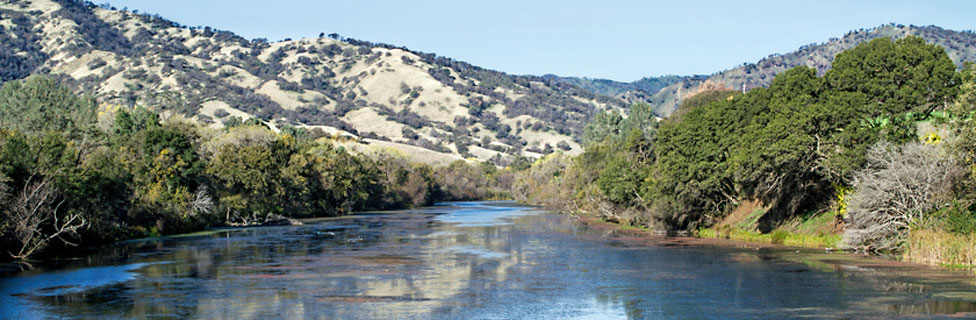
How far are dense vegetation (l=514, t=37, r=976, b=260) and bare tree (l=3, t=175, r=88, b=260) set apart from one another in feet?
127

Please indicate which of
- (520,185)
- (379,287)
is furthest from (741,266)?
(520,185)

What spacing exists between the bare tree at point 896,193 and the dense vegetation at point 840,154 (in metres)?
0.07

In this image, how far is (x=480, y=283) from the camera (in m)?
38.2

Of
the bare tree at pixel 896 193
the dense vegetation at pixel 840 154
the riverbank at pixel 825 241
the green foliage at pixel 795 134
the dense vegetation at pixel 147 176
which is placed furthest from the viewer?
the green foliage at pixel 795 134

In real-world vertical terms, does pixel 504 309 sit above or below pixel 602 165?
below

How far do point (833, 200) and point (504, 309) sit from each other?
2834 centimetres

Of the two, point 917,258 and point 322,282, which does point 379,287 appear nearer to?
point 322,282

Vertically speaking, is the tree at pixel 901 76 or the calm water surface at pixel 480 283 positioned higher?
the tree at pixel 901 76

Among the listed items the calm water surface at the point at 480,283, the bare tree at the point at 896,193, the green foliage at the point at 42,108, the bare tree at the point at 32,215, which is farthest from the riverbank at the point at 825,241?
the green foliage at the point at 42,108

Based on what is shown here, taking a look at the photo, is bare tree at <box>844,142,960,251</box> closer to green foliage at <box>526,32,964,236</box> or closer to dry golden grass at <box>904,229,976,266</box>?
dry golden grass at <box>904,229,976,266</box>

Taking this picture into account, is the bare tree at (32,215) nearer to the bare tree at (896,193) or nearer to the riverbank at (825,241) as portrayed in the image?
the riverbank at (825,241)

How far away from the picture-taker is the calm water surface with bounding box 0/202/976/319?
99.2ft

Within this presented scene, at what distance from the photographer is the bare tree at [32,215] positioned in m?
45.0

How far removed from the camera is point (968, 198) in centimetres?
4084
